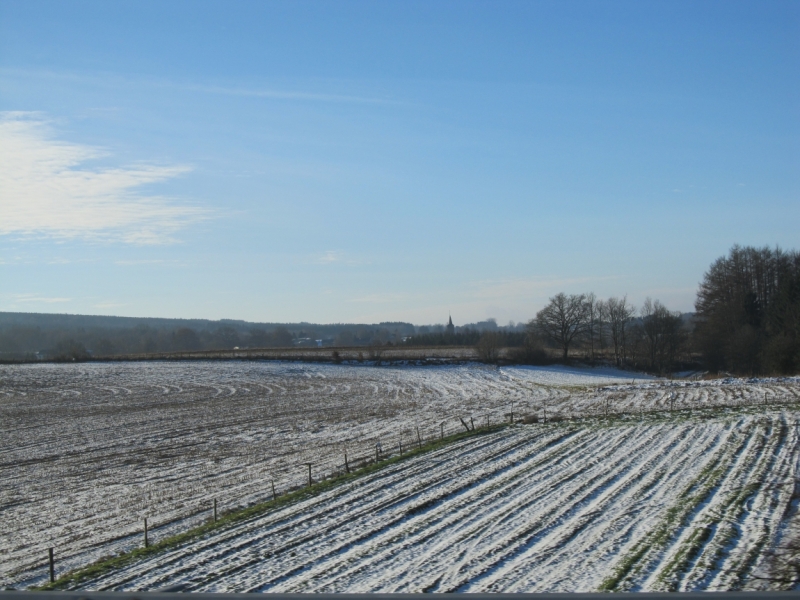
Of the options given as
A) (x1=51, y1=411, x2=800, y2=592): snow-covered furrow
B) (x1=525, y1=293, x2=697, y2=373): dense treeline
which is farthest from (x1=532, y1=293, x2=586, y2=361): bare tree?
(x1=51, y1=411, x2=800, y2=592): snow-covered furrow

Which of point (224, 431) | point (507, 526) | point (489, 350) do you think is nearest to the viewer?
point (507, 526)

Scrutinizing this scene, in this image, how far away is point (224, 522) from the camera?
16562mm

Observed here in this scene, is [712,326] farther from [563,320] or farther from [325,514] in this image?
[325,514]

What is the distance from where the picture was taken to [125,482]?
906 inches

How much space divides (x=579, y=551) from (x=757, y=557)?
10.4 feet

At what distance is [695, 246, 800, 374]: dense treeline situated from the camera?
185 feet

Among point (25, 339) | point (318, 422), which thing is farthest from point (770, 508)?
point (25, 339)

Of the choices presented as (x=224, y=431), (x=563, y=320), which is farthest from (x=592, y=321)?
(x=224, y=431)

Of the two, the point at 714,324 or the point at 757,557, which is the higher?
the point at 714,324

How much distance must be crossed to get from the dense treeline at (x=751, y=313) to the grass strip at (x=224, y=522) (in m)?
43.1

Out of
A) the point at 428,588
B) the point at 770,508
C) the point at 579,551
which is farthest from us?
the point at 770,508

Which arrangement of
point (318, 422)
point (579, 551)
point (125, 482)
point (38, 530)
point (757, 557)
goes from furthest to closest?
1. point (318, 422)
2. point (125, 482)
3. point (38, 530)
4. point (579, 551)
5. point (757, 557)

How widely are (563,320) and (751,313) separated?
68.7 ft

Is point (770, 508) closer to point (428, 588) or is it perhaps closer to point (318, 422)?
point (428, 588)
